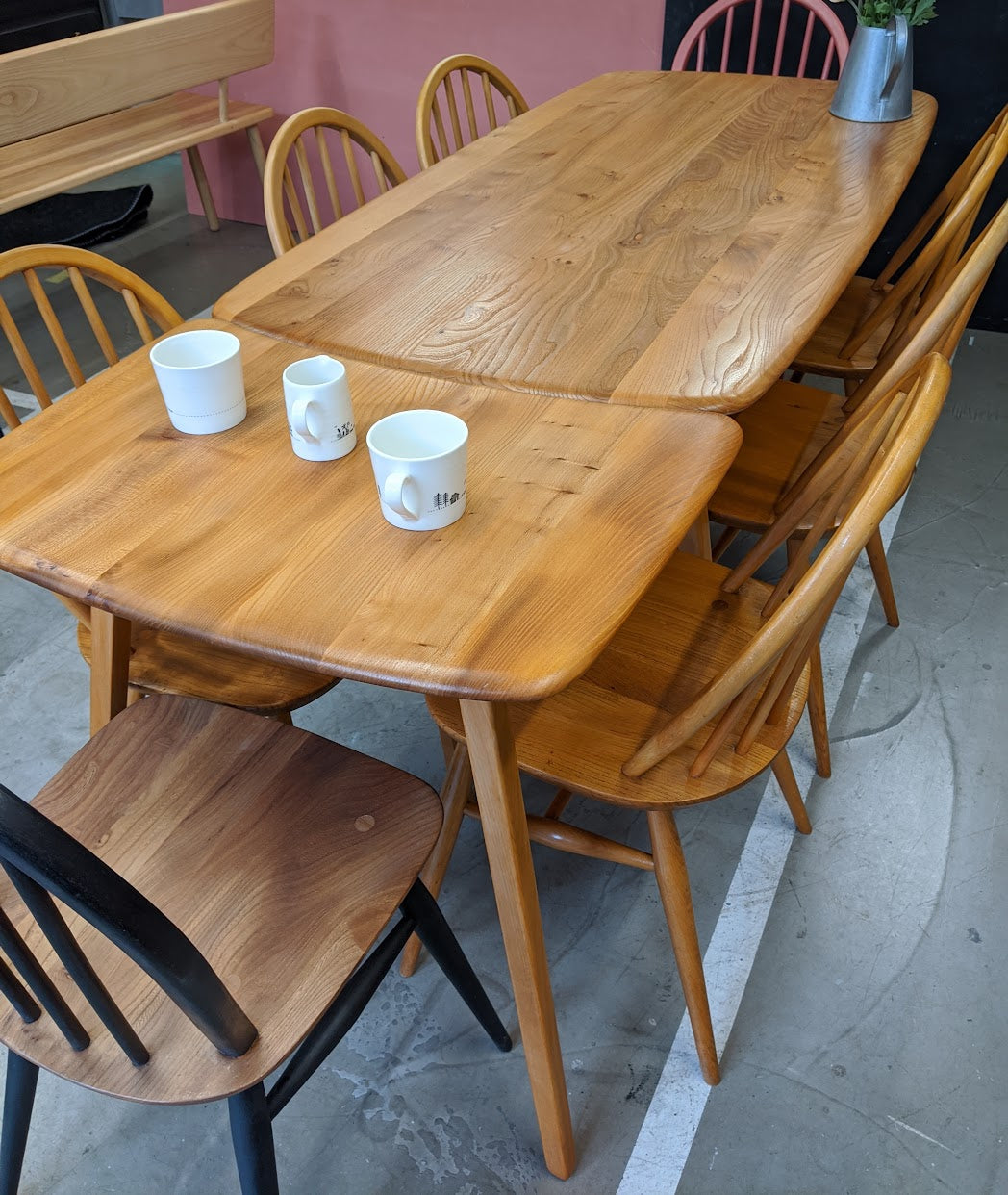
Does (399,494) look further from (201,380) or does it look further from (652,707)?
(652,707)

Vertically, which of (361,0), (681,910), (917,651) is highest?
(361,0)

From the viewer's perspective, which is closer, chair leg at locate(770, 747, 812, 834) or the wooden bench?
chair leg at locate(770, 747, 812, 834)

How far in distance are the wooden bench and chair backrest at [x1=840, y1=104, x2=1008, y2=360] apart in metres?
2.27

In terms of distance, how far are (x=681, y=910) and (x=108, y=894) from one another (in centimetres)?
Result: 80

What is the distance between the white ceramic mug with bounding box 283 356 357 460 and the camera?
40.4 inches

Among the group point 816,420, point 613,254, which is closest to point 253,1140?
point 613,254

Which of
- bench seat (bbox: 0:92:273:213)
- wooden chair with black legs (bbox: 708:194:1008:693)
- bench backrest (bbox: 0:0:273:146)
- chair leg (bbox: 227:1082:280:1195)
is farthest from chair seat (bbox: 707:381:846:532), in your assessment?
bench seat (bbox: 0:92:273:213)

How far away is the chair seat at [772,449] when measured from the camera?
1.57 meters

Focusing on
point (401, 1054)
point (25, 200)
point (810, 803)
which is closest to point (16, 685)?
point (401, 1054)

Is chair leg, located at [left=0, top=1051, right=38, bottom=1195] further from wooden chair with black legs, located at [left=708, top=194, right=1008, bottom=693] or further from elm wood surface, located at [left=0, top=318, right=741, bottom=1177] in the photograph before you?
wooden chair with black legs, located at [left=708, top=194, right=1008, bottom=693]

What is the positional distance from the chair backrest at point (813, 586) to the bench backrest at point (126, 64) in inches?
99.0

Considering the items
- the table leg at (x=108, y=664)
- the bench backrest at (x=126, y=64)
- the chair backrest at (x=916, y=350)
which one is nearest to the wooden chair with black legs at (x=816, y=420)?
the chair backrest at (x=916, y=350)

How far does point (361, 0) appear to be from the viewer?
3.31m

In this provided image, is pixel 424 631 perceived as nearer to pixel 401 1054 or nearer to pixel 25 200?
pixel 401 1054
